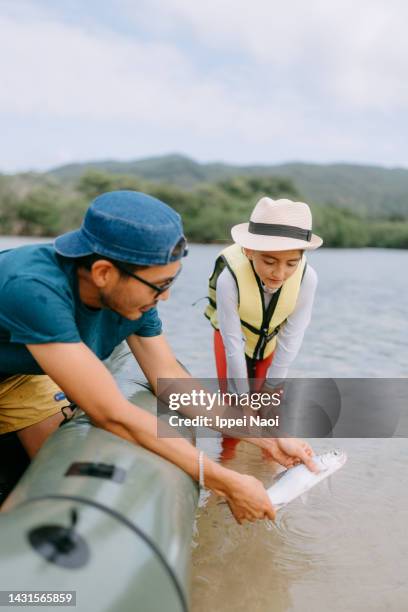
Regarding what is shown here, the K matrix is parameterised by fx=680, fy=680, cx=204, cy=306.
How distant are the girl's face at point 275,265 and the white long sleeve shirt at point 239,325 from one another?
0.46ft

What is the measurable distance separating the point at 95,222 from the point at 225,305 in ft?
4.58

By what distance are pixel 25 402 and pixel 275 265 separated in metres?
1.29

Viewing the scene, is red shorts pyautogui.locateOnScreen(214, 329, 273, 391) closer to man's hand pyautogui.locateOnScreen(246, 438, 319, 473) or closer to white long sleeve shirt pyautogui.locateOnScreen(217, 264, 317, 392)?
white long sleeve shirt pyautogui.locateOnScreen(217, 264, 317, 392)

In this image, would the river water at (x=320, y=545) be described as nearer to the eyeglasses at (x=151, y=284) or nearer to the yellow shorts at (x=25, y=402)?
the yellow shorts at (x=25, y=402)

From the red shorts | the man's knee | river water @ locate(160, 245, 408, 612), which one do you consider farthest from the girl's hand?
the red shorts

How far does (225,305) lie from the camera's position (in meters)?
3.40

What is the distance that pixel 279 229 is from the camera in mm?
3205

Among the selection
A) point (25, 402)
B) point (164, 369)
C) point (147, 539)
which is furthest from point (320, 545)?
point (147, 539)

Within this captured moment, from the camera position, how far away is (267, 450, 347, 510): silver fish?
2.45 m

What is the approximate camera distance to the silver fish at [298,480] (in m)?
2.45

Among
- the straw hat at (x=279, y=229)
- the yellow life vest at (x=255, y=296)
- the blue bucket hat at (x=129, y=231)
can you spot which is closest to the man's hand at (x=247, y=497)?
the blue bucket hat at (x=129, y=231)

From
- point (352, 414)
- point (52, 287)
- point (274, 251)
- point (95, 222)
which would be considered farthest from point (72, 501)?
point (352, 414)

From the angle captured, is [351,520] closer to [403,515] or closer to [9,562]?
[403,515]

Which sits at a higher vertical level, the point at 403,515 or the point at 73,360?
the point at 73,360
